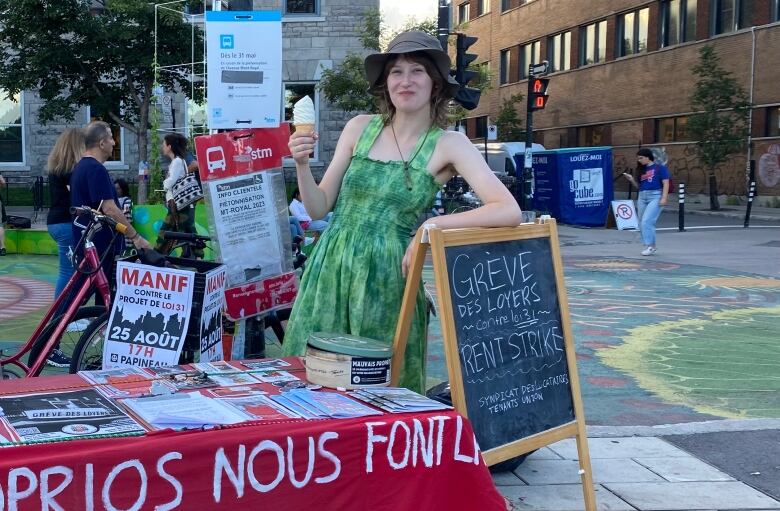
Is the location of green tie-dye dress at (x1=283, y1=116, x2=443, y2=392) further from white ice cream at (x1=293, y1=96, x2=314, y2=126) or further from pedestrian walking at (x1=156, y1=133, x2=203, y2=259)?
pedestrian walking at (x1=156, y1=133, x2=203, y2=259)

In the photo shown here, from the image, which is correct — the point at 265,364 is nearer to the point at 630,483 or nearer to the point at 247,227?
the point at 630,483

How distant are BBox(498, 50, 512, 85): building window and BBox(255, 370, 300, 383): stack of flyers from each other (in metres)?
48.7

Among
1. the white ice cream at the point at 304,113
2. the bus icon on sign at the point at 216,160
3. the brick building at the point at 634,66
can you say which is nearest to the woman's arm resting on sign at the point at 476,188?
the white ice cream at the point at 304,113

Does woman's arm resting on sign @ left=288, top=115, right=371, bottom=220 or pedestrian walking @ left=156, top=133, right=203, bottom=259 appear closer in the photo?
woman's arm resting on sign @ left=288, top=115, right=371, bottom=220

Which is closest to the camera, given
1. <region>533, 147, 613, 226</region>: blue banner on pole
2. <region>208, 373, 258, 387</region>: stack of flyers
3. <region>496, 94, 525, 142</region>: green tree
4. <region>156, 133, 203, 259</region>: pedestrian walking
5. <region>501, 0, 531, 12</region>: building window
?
<region>208, 373, 258, 387</region>: stack of flyers

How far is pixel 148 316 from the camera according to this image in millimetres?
5051

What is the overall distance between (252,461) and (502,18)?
50.5 m

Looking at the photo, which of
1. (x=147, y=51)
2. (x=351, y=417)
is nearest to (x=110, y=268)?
(x=351, y=417)

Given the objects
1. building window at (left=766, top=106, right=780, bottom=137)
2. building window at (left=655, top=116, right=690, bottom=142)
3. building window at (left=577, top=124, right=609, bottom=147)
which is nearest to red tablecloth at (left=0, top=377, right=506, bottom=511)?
building window at (left=766, top=106, right=780, bottom=137)

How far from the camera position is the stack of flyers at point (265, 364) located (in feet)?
10.3

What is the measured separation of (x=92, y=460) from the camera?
2211 mm

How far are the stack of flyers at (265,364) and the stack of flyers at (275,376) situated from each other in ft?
0.19

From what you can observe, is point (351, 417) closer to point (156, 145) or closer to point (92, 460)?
point (92, 460)

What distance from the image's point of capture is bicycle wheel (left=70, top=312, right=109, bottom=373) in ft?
18.8
